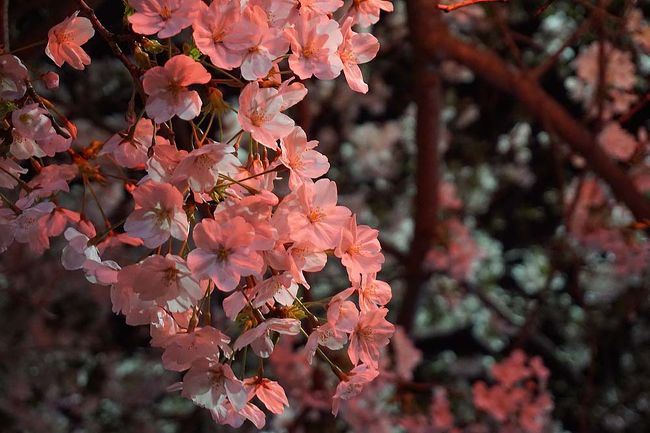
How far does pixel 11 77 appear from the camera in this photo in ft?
2.56

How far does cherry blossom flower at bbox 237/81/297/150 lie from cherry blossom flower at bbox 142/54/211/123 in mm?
40

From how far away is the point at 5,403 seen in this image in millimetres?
3346

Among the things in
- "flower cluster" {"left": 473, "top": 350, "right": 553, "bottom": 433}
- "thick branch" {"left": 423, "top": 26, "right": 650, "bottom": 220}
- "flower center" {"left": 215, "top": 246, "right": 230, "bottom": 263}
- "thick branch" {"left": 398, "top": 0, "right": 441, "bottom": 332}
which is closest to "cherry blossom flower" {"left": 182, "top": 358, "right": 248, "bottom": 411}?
"flower center" {"left": 215, "top": 246, "right": 230, "bottom": 263}

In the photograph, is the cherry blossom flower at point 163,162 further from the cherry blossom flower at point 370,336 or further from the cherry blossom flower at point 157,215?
the cherry blossom flower at point 370,336

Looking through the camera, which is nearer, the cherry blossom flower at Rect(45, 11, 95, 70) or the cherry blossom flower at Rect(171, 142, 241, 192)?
the cherry blossom flower at Rect(171, 142, 241, 192)

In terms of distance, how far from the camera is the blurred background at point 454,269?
2871 mm

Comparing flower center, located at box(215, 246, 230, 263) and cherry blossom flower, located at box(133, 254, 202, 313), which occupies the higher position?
flower center, located at box(215, 246, 230, 263)

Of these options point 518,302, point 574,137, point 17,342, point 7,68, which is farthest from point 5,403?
point 7,68

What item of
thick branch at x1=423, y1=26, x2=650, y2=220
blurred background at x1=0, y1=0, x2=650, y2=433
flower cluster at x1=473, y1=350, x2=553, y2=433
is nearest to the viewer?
thick branch at x1=423, y1=26, x2=650, y2=220

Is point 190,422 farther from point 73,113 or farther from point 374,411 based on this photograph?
point 73,113

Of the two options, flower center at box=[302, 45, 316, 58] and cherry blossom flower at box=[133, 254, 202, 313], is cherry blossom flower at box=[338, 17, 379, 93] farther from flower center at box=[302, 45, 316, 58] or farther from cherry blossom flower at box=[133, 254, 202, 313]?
cherry blossom flower at box=[133, 254, 202, 313]

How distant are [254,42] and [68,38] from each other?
0.64ft

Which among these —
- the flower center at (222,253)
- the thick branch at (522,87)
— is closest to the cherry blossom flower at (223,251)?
the flower center at (222,253)

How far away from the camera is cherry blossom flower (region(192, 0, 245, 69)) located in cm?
71
